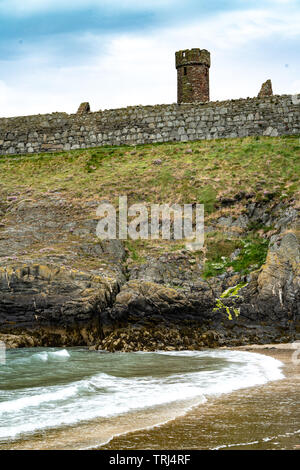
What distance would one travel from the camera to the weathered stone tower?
4344cm

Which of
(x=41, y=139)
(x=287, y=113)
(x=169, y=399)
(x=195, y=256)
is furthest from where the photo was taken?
(x=41, y=139)

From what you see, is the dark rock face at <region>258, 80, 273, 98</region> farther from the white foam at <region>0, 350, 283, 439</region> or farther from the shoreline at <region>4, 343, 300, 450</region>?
the shoreline at <region>4, 343, 300, 450</region>

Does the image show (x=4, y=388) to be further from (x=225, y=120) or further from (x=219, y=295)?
(x=225, y=120)

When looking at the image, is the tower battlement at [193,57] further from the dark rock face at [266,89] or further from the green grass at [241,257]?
the green grass at [241,257]

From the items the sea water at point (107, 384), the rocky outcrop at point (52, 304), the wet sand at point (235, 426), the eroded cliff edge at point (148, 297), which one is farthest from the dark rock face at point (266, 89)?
the wet sand at point (235, 426)

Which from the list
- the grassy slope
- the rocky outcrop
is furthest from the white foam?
the grassy slope

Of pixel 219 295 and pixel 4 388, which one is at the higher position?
pixel 219 295

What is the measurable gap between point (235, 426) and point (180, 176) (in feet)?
82.9

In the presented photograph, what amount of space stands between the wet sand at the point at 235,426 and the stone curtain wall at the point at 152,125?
2614cm

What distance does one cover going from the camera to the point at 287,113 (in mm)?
37812

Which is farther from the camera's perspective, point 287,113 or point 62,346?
point 287,113

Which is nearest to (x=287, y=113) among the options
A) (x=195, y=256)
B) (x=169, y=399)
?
(x=195, y=256)

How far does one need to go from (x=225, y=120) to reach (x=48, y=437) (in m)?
31.0

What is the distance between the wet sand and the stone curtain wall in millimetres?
26142
